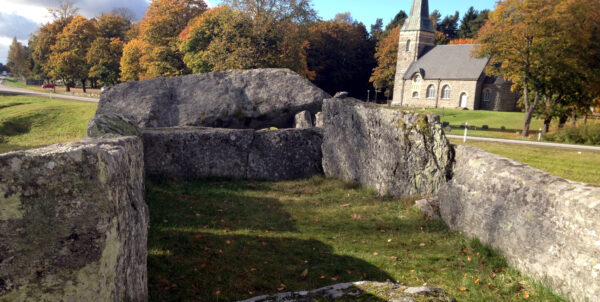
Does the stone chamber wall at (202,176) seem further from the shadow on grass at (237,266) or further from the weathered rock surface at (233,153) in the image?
the shadow on grass at (237,266)

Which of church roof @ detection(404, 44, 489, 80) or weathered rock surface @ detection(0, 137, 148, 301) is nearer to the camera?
weathered rock surface @ detection(0, 137, 148, 301)

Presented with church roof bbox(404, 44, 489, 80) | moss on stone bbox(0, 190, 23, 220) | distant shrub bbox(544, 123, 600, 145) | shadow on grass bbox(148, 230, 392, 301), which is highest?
church roof bbox(404, 44, 489, 80)

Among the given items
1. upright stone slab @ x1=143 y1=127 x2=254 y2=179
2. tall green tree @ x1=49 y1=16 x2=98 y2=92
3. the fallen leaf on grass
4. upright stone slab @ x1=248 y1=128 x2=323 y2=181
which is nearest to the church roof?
tall green tree @ x1=49 y1=16 x2=98 y2=92

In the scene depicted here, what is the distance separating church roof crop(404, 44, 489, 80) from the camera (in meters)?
55.1

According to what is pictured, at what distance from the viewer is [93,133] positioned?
7.70m

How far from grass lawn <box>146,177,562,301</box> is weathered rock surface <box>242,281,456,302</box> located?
1126 millimetres

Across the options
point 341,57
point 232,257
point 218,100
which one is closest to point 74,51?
point 341,57

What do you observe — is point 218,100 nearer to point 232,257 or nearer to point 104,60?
point 232,257

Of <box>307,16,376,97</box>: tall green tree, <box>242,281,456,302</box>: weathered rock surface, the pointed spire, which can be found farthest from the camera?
the pointed spire

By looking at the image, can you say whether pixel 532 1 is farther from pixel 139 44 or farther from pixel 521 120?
pixel 139 44

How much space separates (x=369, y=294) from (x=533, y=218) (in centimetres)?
271

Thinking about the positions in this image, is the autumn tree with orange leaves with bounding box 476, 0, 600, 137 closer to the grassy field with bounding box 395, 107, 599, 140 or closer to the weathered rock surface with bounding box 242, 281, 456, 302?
the grassy field with bounding box 395, 107, 599, 140

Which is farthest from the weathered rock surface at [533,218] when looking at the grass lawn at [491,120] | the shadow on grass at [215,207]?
the grass lawn at [491,120]

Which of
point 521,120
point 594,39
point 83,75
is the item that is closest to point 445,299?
point 594,39
